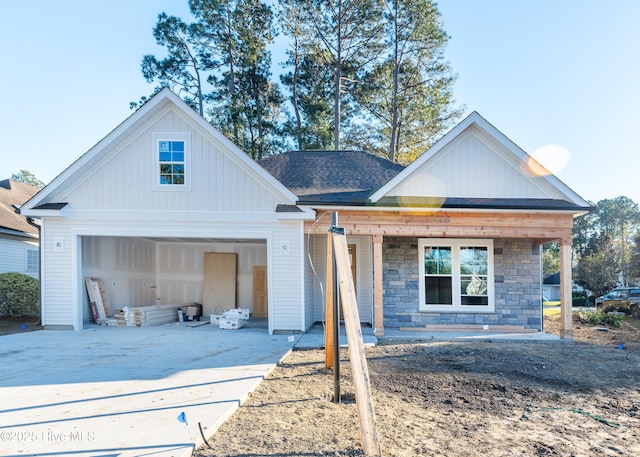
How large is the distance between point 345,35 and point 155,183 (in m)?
17.7

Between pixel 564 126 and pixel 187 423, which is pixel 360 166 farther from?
pixel 564 126

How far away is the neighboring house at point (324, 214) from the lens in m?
9.85

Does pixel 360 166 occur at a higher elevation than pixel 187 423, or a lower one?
higher

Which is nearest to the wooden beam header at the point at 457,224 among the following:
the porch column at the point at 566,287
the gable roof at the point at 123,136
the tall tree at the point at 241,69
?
the porch column at the point at 566,287

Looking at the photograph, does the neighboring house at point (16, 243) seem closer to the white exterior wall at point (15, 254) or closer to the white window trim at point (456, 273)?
the white exterior wall at point (15, 254)

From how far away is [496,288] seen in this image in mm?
11055

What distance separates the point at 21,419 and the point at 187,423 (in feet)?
5.79

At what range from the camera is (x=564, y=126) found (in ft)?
61.8

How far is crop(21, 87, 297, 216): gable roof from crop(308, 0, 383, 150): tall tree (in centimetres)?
1371

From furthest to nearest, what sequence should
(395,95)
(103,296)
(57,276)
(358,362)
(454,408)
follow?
(395,95), (103,296), (57,276), (454,408), (358,362)

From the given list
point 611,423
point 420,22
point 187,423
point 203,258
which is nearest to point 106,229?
point 203,258

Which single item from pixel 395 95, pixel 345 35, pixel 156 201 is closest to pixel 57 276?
pixel 156 201

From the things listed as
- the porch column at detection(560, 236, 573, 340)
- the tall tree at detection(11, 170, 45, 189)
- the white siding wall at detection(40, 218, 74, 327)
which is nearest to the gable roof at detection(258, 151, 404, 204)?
the porch column at detection(560, 236, 573, 340)

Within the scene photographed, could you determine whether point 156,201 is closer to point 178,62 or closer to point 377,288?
point 377,288
